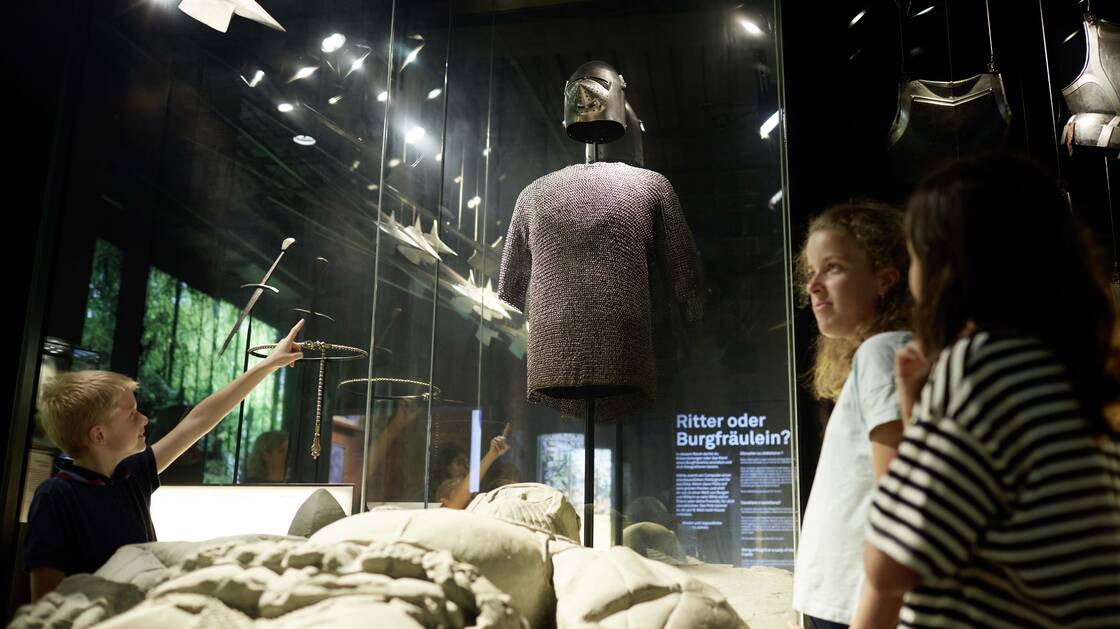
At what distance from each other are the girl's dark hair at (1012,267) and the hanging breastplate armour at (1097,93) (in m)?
1.94

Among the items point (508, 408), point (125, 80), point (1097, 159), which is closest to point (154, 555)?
point (508, 408)

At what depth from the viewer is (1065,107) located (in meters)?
2.83

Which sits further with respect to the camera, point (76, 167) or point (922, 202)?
point (76, 167)

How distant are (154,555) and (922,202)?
1625 mm

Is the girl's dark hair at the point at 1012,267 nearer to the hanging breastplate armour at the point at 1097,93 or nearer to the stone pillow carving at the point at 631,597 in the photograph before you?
the stone pillow carving at the point at 631,597

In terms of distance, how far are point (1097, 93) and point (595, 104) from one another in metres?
1.61

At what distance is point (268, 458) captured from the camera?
9.39 feet

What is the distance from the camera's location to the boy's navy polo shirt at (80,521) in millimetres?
1896

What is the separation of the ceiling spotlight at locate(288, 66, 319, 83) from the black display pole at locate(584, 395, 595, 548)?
1.56 m

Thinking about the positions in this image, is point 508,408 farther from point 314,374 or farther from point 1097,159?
point 1097,159

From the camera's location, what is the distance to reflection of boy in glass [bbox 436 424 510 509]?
9.53 ft

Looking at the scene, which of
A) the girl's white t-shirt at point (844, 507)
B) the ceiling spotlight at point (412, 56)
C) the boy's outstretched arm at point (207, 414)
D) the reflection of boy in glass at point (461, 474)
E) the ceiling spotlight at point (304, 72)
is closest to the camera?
the girl's white t-shirt at point (844, 507)

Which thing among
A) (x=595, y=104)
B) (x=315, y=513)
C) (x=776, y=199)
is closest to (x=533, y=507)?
(x=315, y=513)

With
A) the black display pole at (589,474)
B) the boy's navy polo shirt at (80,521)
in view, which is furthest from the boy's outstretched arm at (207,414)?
the black display pole at (589,474)
